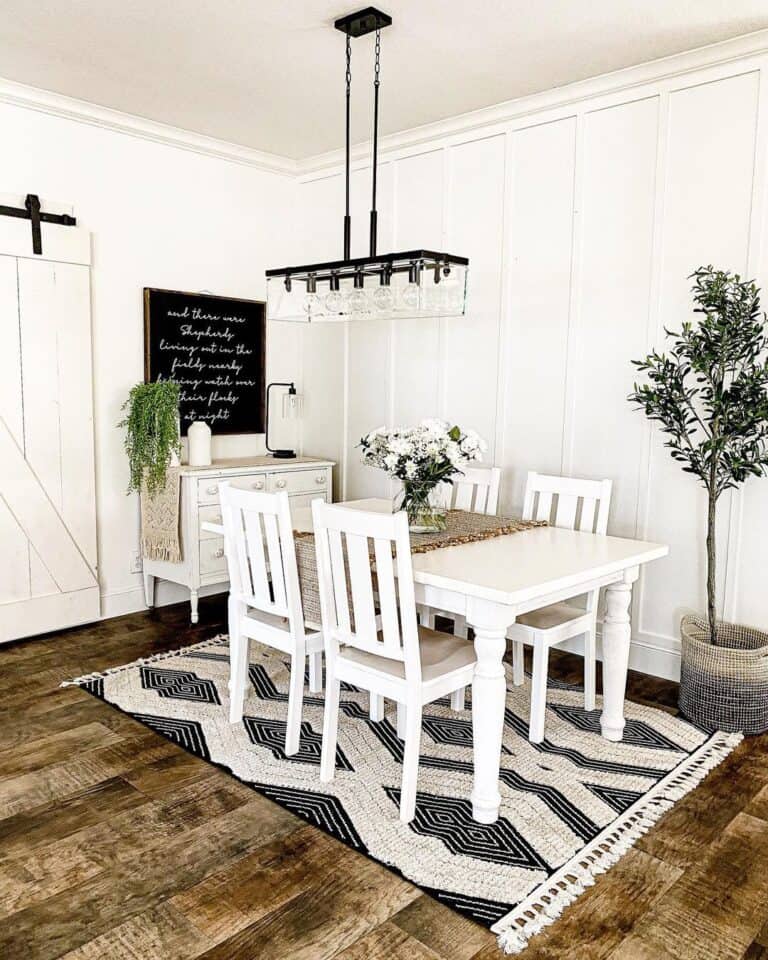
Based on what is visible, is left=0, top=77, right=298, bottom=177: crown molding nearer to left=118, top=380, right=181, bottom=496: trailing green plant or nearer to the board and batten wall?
the board and batten wall

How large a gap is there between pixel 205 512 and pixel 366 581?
81.6 inches

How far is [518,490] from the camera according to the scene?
416 cm

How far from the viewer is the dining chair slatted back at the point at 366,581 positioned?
231cm

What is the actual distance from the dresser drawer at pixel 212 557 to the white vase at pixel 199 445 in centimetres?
45

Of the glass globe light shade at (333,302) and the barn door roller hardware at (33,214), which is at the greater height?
the barn door roller hardware at (33,214)

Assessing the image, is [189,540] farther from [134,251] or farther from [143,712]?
[134,251]

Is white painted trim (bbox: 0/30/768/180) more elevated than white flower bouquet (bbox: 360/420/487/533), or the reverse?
white painted trim (bbox: 0/30/768/180)

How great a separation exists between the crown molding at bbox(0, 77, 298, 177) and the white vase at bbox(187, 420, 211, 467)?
5.34 feet

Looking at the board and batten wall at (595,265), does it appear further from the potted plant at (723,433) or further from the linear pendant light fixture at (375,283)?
the linear pendant light fixture at (375,283)

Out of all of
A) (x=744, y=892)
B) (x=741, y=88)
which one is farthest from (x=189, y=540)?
(x=741, y=88)

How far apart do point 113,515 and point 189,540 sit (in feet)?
1.77

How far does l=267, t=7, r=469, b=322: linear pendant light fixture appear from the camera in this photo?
9.79 feet

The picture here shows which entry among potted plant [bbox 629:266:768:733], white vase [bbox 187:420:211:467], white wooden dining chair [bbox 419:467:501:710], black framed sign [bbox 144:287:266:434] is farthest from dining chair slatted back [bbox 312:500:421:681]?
black framed sign [bbox 144:287:266:434]

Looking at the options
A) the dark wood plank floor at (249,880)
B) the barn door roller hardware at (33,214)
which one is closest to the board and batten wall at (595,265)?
the dark wood plank floor at (249,880)
